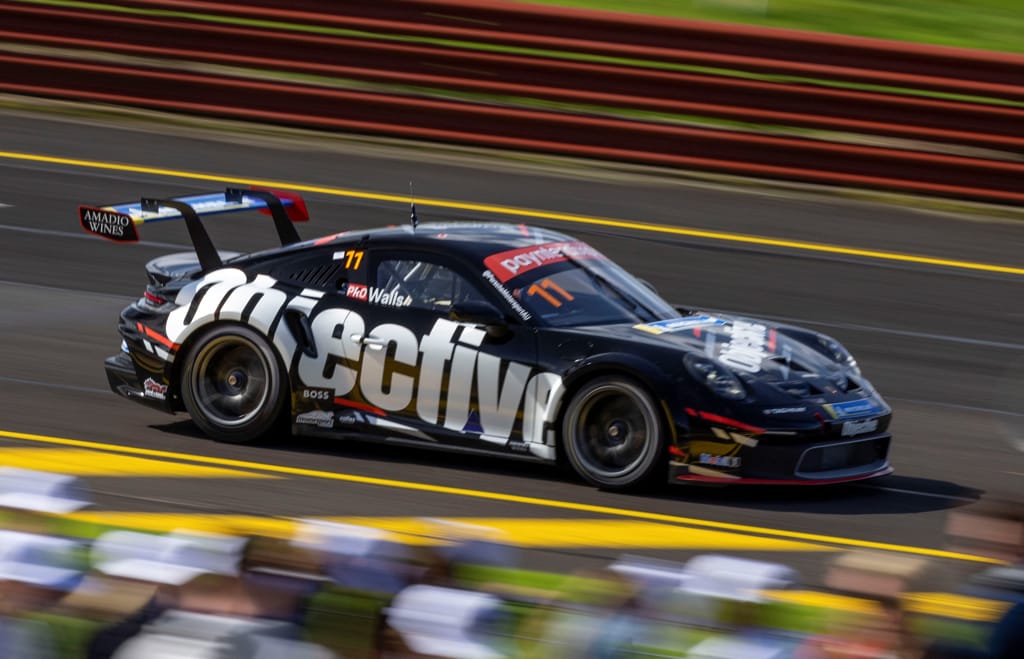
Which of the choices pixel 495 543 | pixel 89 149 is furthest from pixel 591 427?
pixel 89 149

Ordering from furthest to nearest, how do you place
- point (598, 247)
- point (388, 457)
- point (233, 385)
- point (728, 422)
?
point (598, 247)
point (233, 385)
point (388, 457)
point (728, 422)

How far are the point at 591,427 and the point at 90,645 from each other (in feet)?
16.8

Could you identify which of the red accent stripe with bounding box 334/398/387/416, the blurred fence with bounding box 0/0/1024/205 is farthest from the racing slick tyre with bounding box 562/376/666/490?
the blurred fence with bounding box 0/0/1024/205

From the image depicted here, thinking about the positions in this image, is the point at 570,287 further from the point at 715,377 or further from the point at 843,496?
the point at 843,496

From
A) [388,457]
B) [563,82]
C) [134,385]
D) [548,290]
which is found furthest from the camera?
[563,82]

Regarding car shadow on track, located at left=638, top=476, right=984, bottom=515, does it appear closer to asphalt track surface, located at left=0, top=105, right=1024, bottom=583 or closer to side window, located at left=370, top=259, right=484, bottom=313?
asphalt track surface, located at left=0, top=105, right=1024, bottom=583

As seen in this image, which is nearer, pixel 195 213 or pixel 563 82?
pixel 195 213

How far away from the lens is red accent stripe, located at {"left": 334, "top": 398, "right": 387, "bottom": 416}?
884cm

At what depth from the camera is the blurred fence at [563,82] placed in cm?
1563

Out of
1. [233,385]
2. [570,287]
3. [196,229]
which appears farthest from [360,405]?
[196,229]

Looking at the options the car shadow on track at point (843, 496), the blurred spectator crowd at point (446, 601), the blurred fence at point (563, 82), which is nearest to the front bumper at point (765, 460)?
the car shadow on track at point (843, 496)

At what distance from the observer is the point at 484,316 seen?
336 inches

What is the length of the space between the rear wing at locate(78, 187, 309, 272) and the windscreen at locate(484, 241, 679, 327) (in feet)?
6.17

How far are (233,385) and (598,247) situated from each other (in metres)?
5.71
